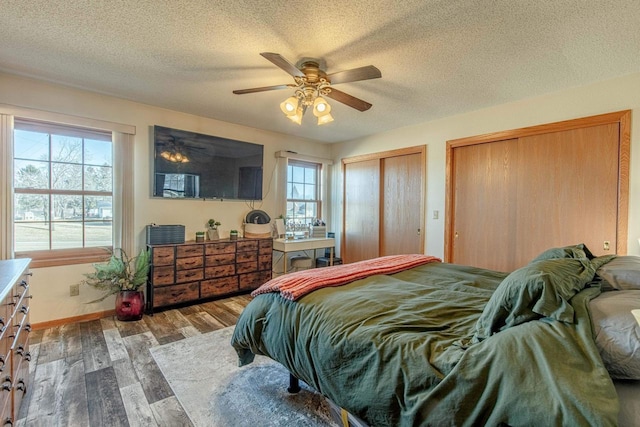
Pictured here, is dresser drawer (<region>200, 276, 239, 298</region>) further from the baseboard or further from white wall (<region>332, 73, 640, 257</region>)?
white wall (<region>332, 73, 640, 257</region>)

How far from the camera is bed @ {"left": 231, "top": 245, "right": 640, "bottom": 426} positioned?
81cm

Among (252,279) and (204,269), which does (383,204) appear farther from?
(204,269)

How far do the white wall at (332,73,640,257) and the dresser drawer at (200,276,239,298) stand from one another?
2570 mm

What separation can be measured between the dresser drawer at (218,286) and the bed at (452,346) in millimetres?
1881

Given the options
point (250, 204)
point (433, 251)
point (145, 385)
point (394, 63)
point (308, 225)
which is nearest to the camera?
point (145, 385)

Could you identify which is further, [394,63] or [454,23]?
[394,63]

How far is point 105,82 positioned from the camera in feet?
9.12

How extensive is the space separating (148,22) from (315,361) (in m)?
2.23

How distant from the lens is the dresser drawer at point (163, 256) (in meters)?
3.17

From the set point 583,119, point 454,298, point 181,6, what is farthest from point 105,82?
point 583,119

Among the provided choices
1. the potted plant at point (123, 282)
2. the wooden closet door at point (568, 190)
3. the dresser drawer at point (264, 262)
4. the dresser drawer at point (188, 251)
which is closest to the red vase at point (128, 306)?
the potted plant at point (123, 282)

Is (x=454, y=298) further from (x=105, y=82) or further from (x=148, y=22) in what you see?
(x=105, y=82)

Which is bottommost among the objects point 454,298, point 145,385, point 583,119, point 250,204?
point 145,385

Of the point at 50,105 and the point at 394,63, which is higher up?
the point at 394,63
